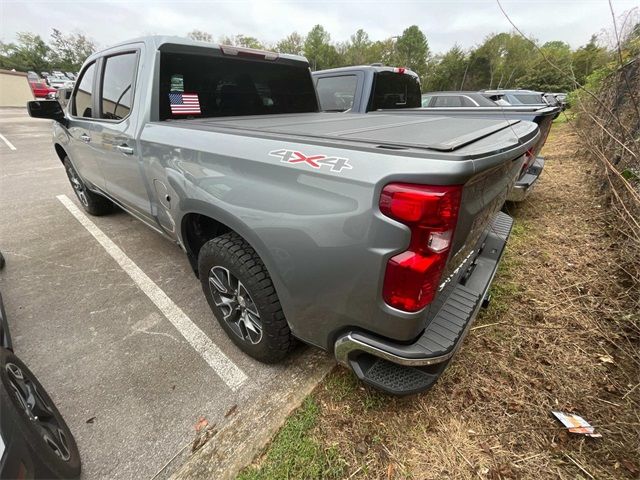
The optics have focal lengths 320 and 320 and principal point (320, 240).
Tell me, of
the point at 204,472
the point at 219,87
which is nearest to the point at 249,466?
the point at 204,472

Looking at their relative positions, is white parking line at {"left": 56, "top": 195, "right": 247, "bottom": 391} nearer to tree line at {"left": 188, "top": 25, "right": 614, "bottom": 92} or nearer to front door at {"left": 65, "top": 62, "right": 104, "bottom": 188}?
front door at {"left": 65, "top": 62, "right": 104, "bottom": 188}

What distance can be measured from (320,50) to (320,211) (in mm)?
64332

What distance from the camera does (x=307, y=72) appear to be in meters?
3.54

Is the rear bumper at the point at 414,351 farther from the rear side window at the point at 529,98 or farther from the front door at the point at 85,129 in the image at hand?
the rear side window at the point at 529,98

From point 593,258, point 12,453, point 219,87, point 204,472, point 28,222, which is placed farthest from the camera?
point 28,222

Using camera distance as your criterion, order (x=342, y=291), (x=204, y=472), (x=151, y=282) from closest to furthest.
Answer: (x=342, y=291) < (x=204, y=472) < (x=151, y=282)

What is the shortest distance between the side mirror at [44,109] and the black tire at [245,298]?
2769mm

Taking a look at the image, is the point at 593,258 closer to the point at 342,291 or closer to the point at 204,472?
the point at 342,291

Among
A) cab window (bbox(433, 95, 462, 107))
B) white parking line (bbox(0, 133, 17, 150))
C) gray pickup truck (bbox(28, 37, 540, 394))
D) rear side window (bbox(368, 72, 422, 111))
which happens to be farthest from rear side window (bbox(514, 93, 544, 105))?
white parking line (bbox(0, 133, 17, 150))

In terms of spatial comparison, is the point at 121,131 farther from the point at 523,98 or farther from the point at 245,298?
the point at 523,98

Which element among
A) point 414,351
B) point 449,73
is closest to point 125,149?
point 414,351

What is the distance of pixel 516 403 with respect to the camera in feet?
6.25

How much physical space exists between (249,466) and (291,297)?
87 cm

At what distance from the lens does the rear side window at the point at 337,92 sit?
4926mm
